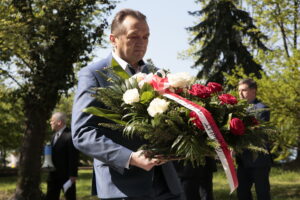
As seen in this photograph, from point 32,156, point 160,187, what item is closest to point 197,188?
point 160,187

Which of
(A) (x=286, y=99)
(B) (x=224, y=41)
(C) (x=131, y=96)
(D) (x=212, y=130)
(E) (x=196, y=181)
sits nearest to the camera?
(D) (x=212, y=130)

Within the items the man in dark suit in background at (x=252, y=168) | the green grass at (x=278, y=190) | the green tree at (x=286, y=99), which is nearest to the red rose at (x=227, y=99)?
the man in dark suit in background at (x=252, y=168)

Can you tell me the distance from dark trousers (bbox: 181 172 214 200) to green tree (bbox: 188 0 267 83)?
720 inches

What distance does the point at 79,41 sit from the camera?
42.0 ft

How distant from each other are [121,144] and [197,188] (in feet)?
14.6

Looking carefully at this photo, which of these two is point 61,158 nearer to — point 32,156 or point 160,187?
point 32,156

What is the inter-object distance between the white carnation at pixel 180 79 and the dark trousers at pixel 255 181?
4.52 meters

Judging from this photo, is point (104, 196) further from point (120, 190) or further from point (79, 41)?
point (79, 41)

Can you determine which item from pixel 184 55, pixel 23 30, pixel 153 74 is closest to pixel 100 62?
pixel 153 74

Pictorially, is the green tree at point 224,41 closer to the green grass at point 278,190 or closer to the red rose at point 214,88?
the green grass at point 278,190

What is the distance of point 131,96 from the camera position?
283cm

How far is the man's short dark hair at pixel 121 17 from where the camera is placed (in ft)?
10.6

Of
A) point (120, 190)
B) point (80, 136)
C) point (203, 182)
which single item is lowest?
point (203, 182)

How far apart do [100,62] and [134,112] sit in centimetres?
61
